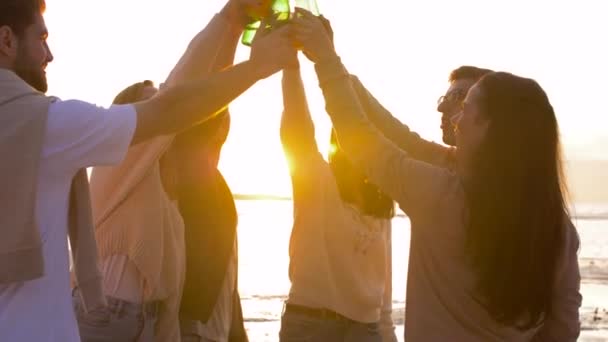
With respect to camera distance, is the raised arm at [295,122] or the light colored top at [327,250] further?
the light colored top at [327,250]

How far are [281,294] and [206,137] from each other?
59.7ft

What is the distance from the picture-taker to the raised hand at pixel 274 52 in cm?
275

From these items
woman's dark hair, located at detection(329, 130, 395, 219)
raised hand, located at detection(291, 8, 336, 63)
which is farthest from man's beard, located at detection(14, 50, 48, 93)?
woman's dark hair, located at detection(329, 130, 395, 219)

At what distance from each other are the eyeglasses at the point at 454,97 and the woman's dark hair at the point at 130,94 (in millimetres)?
1684

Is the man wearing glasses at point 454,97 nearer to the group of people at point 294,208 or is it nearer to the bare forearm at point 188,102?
the group of people at point 294,208

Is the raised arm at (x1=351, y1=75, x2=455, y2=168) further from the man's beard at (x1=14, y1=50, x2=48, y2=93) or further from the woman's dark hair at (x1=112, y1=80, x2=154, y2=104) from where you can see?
the man's beard at (x1=14, y1=50, x2=48, y2=93)

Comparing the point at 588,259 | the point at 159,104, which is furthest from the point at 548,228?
the point at 588,259

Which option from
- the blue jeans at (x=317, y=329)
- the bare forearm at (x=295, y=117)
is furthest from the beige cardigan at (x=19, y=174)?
the blue jeans at (x=317, y=329)

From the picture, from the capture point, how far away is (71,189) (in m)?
2.36

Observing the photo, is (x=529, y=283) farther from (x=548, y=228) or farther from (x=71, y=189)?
(x=71, y=189)

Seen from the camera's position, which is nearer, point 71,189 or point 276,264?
point 71,189

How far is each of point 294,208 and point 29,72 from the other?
7.02 ft

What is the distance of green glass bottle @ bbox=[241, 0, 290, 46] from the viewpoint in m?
3.25

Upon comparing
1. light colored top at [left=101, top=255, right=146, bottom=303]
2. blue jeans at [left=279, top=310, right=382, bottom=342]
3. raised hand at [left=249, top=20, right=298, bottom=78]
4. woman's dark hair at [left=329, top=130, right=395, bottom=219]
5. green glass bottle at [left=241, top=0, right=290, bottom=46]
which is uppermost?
green glass bottle at [left=241, top=0, right=290, bottom=46]
